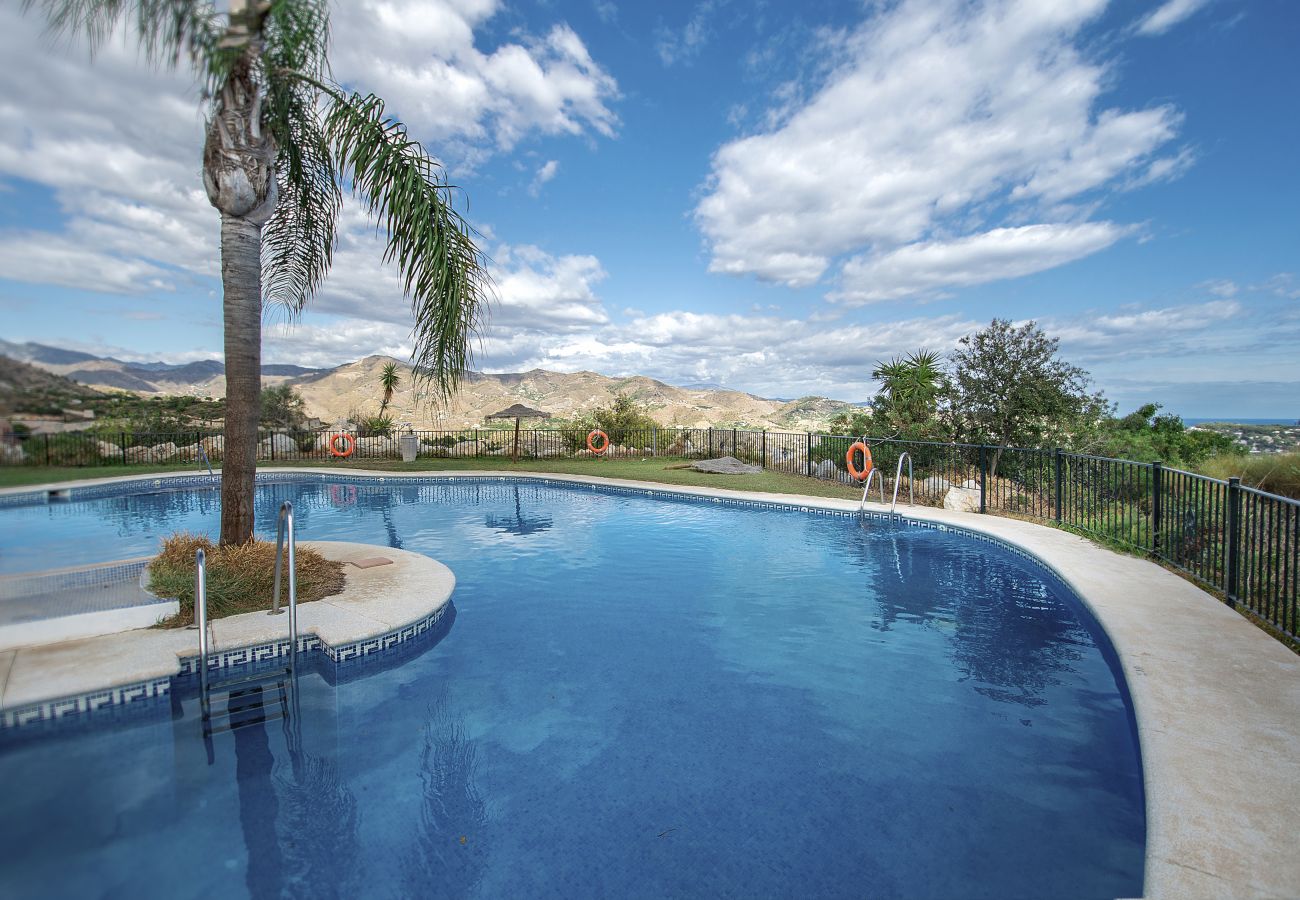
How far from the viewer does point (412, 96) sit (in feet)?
33.5

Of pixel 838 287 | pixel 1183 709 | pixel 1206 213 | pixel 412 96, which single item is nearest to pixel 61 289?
pixel 1183 709

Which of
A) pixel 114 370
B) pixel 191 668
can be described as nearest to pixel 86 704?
pixel 191 668

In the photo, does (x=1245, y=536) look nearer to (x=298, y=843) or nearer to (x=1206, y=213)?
(x=298, y=843)

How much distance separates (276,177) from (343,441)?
1497 centimetres

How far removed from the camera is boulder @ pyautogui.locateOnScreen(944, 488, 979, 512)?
1117 cm

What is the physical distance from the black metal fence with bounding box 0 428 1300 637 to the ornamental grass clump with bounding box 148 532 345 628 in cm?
111

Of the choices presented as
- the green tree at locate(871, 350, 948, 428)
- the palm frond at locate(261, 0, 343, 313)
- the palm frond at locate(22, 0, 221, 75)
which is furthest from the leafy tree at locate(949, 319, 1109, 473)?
the palm frond at locate(22, 0, 221, 75)

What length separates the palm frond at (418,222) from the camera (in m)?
5.41

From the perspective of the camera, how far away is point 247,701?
156 inches

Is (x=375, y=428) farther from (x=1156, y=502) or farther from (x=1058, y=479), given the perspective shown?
(x=1156, y=502)

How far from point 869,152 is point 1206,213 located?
12.2 metres

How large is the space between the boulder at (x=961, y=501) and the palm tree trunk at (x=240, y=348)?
10920 millimetres

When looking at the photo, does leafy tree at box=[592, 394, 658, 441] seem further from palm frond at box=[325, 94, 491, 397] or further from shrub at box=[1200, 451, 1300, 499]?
palm frond at box=[325, 94, 491, 397]

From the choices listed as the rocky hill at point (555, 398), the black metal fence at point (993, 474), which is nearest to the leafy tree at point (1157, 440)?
the black metal fence at point (993, 474)
